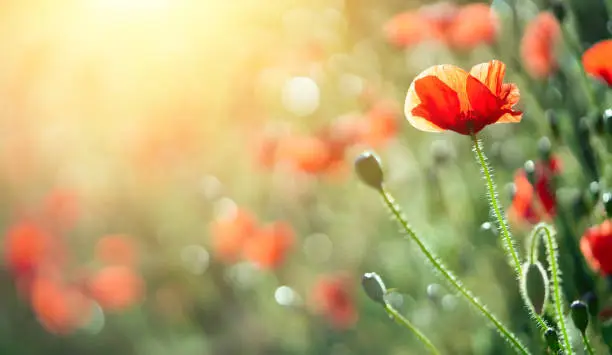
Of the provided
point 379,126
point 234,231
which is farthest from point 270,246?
point 379,126

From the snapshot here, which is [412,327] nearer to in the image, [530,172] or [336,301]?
[530,172]

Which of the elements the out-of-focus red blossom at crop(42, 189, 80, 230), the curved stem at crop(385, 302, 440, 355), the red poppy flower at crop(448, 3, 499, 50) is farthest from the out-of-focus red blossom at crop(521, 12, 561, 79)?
the out-of-focus red blossom at crop(42, 189, 80, 230)

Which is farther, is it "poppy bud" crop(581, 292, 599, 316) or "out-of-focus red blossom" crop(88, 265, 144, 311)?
"out-of-focus red blossom" crop(88, 265, 144, 311)

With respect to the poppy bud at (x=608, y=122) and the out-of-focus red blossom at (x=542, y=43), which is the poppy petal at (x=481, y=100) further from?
the out-of-focus red blossom at (x=542, y=43)

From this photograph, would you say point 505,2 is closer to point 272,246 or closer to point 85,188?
point 272,246

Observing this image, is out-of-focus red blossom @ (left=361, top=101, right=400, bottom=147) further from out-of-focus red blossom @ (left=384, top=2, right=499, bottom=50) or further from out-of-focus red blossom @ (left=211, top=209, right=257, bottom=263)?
out-of-focus red blossom @ (left=211, top=209, right=257, bottom=263)

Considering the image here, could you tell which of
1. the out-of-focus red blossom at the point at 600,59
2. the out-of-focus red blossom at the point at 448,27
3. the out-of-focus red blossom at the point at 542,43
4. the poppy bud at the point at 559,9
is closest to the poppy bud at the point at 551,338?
the out-of-focus red blossom at the point at 600,59
